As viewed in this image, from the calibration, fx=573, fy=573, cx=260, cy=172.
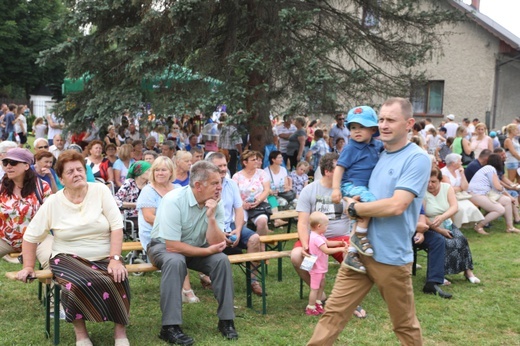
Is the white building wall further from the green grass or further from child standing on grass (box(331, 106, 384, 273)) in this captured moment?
child standing on grass (box(331, 106, 384, 273))

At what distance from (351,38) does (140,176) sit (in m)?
5.40

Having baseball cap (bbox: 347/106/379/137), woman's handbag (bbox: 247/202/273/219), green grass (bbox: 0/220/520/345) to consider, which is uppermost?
baseball cap (bbox: 347/106/379/137)

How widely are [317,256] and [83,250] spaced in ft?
7.22

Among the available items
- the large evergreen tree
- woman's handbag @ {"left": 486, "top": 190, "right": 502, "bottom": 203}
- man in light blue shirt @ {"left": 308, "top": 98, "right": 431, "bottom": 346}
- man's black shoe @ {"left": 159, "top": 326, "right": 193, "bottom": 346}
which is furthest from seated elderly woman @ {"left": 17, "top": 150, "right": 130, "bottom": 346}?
woman's handbag @ {"left": 486, "top": 190, "right": 502, "bottom": 203}

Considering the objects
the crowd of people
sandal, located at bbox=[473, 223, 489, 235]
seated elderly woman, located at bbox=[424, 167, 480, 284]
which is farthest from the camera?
sandal, located at bbox=[473, 223, 489, 235]

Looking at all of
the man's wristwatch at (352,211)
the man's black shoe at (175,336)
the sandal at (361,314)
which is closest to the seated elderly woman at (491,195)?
the sandal at (361,314)

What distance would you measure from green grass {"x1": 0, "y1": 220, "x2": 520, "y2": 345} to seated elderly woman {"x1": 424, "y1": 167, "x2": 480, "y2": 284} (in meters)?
0.22

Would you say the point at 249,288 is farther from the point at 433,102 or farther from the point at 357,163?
the point at 433,102

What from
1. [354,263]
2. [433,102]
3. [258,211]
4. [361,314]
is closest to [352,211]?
[354,263]

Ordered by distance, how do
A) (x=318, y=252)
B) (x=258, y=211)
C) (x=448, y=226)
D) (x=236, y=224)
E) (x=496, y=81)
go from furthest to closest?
1. (x=496, y=81)
2. (x=258, y=211)
3. (x=448, y=226)
4. (x=236, y=224)
5. (x=318, y=252)

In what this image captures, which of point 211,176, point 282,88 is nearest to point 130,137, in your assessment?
point 282,88

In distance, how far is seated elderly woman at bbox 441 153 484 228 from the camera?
9.34 meters

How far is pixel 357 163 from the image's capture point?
149 inches

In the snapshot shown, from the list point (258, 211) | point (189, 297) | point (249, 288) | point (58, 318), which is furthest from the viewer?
point (258, 211)
